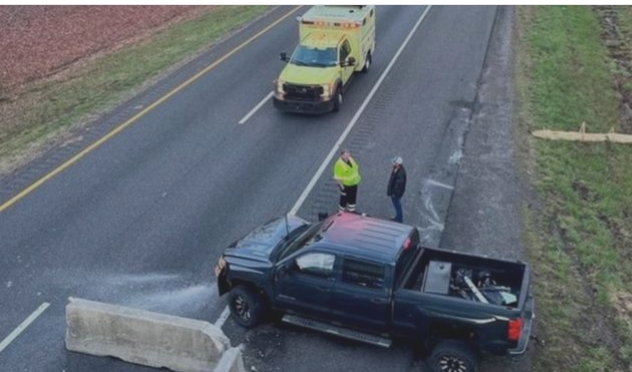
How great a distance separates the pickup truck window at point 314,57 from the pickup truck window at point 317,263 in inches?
405

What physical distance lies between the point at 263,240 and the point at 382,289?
2.53 meters

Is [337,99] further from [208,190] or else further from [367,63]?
[208,190]

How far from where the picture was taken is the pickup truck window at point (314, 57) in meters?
21.7

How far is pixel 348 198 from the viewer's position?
16.2 metres

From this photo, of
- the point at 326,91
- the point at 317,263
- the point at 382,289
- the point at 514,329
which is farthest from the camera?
the point at 326,91

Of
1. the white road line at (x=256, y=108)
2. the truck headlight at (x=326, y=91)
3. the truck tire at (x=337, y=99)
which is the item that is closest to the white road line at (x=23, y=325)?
the white road line at (x=256, y=108)

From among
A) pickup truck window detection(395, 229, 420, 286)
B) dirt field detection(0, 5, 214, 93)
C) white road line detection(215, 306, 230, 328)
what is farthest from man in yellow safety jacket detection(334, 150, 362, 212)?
dirt field detection(0, 5, 214, 93)

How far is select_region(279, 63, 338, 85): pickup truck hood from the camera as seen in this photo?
2084cm

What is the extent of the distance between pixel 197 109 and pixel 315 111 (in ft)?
11.6

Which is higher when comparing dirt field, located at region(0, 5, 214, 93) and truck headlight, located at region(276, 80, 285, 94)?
truck headlight, located at region(276, 80, 285, 94)

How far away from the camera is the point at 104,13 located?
33781 millimetres

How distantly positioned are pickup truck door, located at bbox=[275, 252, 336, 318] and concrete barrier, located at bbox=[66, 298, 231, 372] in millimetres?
1398

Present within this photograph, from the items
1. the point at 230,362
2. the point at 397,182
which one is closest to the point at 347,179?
the point at 397,182

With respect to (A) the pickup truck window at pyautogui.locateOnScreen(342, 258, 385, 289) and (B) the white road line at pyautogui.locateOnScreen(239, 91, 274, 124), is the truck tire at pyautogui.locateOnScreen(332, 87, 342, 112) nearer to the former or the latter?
(B) the white road line at pyautogui.locateOnScreen(239, 91, 274, 124)
